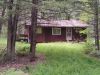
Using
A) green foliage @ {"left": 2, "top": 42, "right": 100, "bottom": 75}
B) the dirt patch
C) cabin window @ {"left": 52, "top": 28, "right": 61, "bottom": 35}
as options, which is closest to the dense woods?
the dirt patch

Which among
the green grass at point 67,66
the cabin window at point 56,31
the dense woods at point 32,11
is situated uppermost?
the dense woods at point 32,11

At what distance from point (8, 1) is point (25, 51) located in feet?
16.9

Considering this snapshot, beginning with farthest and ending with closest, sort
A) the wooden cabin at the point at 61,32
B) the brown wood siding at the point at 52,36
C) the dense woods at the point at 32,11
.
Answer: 1. the brown wood siding at the point at 52,36
2. the wooden cabin at the point at 61,32
3. the dense woods at the point at 32,11

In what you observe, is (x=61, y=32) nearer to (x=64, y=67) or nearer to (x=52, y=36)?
(x=52, y=36)

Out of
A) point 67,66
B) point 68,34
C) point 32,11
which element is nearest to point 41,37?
point 68,34

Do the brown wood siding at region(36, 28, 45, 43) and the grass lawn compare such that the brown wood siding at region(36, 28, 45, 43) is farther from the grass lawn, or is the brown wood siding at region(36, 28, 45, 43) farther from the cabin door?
the grass lawn

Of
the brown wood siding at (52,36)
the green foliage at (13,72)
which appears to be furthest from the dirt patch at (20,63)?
the brown wood siding at (52,36)

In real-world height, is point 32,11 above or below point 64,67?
above

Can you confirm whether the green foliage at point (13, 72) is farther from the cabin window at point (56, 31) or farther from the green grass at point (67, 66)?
the cabin window at point (56, 31)

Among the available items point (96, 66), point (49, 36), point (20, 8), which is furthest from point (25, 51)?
point (49, 36)

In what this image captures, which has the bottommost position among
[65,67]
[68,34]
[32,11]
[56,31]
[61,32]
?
[65,67]

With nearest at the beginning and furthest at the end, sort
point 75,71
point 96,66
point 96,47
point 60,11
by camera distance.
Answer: point 75,71 → point 96,66 → point 60,11 → point 96,47

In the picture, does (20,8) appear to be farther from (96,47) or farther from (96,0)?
(96,47)

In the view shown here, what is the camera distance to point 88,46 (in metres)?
21.9
